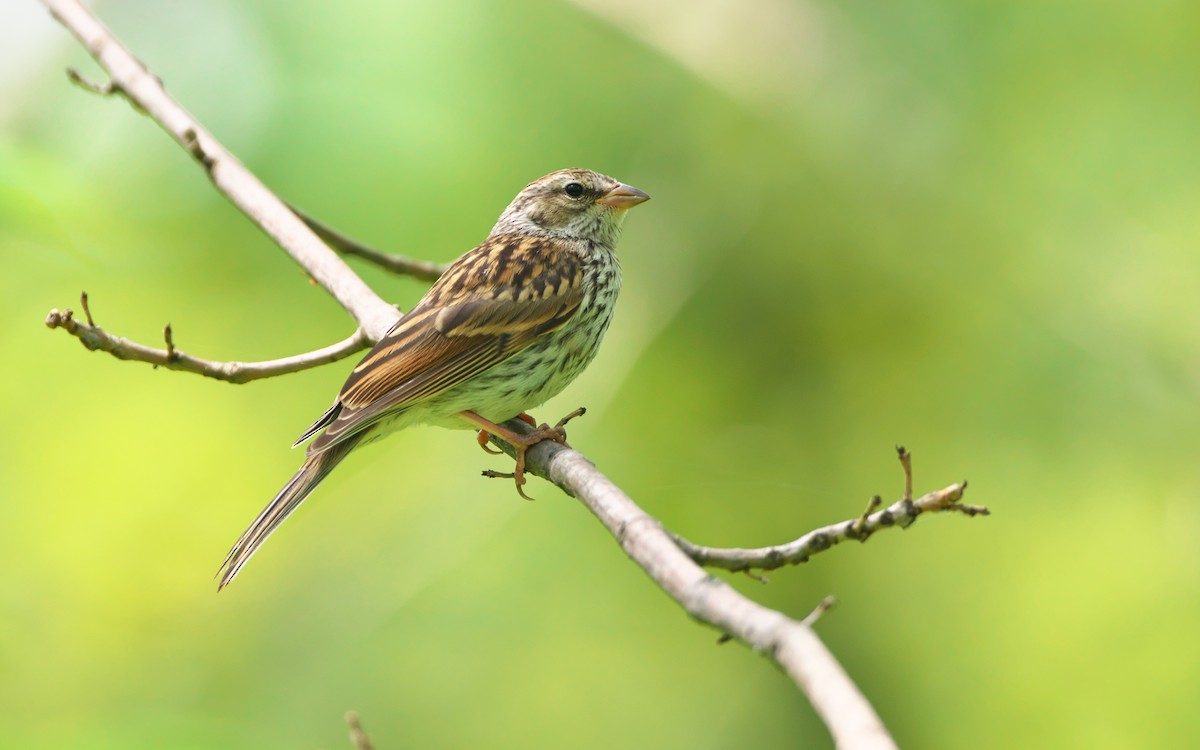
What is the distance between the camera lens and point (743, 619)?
158 cm

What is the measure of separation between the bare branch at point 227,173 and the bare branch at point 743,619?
120 centimetres

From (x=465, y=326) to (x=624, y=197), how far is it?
83cm

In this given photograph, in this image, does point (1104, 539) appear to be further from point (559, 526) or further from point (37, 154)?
point (37, 154)

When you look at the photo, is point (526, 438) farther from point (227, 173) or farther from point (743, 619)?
point (743, 619)

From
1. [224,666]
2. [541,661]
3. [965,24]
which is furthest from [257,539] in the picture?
[965,24]

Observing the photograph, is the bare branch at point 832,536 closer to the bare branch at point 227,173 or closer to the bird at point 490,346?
the bird at point 490,346

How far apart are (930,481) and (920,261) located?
30.1 inches

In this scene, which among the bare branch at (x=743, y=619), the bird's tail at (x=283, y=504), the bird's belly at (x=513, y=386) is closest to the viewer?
the bare branch at (x=743, y=619)

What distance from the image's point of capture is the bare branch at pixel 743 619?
4.33ft

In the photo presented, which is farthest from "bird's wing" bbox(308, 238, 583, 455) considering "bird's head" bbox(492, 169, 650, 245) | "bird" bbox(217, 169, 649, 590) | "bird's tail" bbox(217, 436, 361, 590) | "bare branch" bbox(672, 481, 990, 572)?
"bare branch" bbox(672, 481, 990, 572)

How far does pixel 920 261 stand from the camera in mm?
4016

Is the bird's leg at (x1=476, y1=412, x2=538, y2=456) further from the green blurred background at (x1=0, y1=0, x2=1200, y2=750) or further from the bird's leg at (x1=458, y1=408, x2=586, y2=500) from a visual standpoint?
the bird's leg at (x1=458, y1=408, x2=586, y2=500)

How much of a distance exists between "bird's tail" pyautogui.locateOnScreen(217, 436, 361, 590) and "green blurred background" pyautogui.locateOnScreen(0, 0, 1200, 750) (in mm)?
422

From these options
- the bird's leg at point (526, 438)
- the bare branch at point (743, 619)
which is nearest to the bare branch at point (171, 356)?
the bird's leg at point (526, 438)
